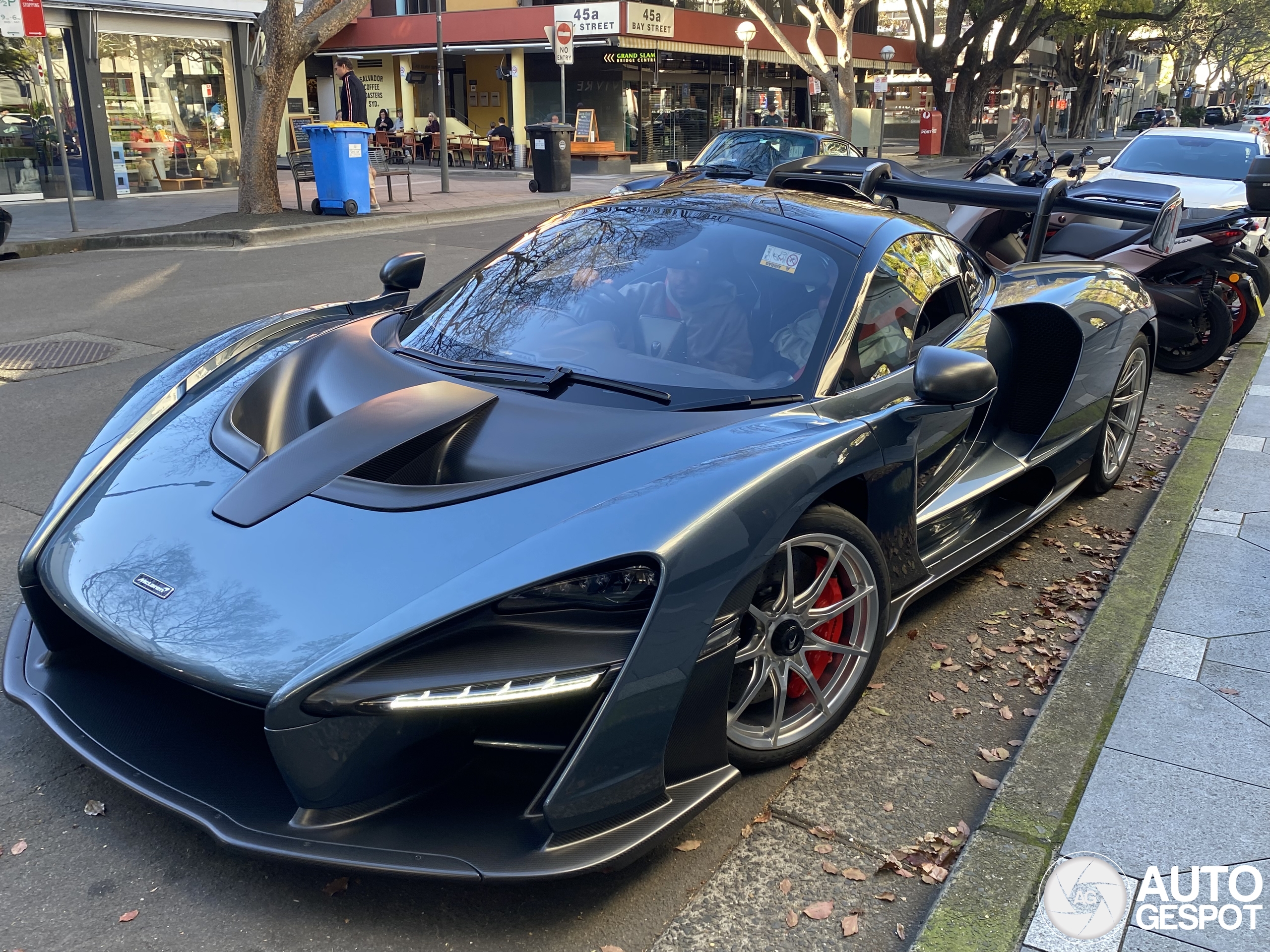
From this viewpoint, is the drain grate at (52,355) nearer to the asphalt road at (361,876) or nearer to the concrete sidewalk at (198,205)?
the asphalt road at (361,876)

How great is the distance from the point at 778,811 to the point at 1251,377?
6438 millimetres

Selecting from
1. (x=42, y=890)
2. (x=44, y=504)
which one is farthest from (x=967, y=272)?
(x=44, y=504)

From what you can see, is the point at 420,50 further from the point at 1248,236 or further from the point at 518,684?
the point at 518,684

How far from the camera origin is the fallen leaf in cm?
288

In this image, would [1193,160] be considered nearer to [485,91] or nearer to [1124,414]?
[1124,414]

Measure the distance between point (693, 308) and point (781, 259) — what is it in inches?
13.4

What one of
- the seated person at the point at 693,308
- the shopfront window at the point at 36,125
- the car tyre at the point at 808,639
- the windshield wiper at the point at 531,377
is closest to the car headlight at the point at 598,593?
the car tyre at the point at 808,639

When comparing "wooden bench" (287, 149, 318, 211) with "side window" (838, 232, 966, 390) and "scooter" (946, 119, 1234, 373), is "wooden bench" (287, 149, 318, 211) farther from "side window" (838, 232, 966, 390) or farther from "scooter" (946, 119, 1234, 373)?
"side window" (838, 232, 966, 390)

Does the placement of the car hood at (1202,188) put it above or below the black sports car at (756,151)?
below

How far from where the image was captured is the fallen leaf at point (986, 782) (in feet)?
9.45

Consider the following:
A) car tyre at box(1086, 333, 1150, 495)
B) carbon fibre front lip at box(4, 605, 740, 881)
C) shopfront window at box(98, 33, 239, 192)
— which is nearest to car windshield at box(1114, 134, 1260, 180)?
car tyre at box(1086, 333, 1150, 495)

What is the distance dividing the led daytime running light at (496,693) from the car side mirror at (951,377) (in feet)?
4.46

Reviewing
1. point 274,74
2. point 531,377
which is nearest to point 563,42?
point 274,74

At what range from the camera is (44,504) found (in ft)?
14.7
